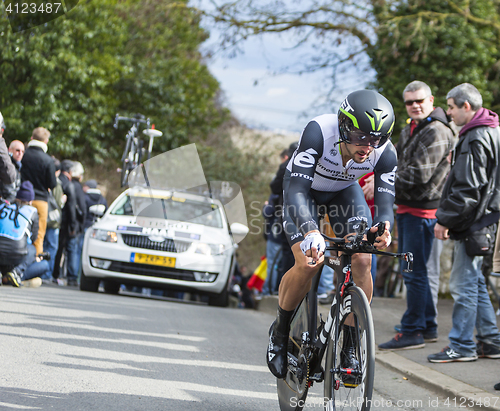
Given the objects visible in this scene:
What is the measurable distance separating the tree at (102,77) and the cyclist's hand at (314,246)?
13994mm

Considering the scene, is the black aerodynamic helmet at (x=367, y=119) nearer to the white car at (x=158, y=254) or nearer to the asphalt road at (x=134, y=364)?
the asphalt road at (x=134, y=364)

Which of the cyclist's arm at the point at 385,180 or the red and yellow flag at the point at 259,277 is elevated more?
the cyclist's arm at the point at 385,180

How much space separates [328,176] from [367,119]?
2.14ft

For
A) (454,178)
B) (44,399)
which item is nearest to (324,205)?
(454,178)

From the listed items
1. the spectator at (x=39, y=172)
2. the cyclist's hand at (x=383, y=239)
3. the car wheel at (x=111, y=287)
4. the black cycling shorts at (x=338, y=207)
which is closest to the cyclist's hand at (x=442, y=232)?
the black cycling shorts at (x=338, y=207)

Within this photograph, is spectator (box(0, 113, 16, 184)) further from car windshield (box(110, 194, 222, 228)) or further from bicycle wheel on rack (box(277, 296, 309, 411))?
bicycle wheel on rack (box(277, 296, 309, 411))

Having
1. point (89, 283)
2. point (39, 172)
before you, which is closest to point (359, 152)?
point (89, 283)

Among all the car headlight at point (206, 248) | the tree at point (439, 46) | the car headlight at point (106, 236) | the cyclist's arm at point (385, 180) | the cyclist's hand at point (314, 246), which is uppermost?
the tree at point (439, 46)

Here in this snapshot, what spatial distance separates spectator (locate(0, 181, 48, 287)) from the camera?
812 centimetres

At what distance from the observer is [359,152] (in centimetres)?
333

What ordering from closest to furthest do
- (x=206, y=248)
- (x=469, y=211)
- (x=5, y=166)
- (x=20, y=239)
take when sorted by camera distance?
(x=469, y=211)
(x=5, y=166)
(x=20, y=239)
(x=206, y=248)

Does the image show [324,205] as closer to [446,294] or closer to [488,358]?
[488,358]

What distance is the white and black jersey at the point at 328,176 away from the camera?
11.2 feet

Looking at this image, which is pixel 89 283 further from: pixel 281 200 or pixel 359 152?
pixel 359 152
